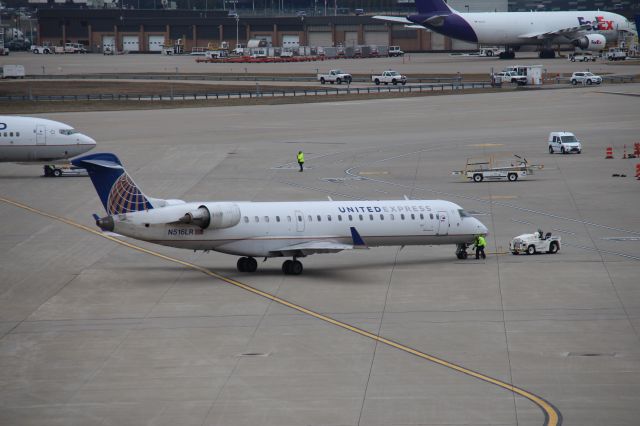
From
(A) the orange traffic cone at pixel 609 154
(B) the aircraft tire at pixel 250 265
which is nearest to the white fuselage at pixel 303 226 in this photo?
(B) the aircraft tire at pixel 250 265

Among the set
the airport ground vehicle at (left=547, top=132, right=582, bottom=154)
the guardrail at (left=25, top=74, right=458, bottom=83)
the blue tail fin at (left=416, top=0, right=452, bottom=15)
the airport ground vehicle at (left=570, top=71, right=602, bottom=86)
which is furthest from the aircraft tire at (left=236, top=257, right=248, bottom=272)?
the blue tail fin at (left=416, top=0, right=452, bottom=15)

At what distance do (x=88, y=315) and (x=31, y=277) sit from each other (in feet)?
26.8

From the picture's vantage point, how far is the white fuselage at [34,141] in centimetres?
7838

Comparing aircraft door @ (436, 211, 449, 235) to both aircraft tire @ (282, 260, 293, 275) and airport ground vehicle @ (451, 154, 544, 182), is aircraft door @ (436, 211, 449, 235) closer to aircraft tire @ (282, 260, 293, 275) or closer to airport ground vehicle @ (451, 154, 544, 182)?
aircraft tire @ (282, 260, 293, 275)

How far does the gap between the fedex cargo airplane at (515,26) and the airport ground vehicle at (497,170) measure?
96.2m

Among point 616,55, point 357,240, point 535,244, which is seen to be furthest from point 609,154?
point 616,55

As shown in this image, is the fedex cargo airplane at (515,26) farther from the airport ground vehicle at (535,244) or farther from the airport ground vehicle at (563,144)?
the airport ground vehicle at (535,244)

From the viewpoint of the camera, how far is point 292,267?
47531 mm

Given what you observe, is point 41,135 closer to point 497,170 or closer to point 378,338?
point 497,170

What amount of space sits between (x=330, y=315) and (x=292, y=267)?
7.33m

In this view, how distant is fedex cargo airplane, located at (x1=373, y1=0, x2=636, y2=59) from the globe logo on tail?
13360 centimetres

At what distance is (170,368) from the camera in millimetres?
34156

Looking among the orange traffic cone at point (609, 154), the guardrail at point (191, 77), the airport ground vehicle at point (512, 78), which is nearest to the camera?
the orange traffic cone at point (609, 154)

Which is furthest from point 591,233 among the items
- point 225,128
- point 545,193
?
point 225,128
